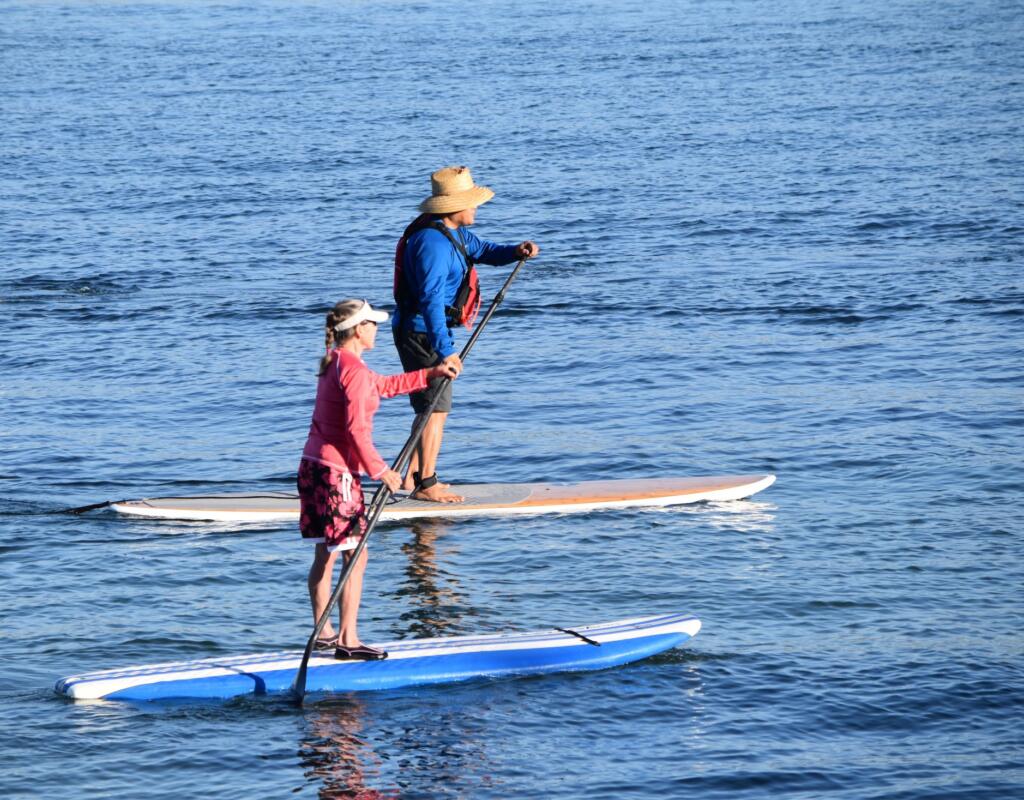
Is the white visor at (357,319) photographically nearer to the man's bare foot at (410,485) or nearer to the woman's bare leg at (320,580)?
the woman's bare leg at (320,580)


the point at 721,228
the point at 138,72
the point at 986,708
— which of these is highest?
the point at 138,72

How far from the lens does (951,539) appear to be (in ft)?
32.8

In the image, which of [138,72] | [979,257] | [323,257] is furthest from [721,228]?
[138,72]

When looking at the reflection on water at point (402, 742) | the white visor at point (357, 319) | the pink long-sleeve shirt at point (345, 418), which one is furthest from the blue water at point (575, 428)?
the white visor at point (357, 319)

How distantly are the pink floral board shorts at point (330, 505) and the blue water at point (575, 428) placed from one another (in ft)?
2.84

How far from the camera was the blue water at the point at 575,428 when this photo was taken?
7.23 meters

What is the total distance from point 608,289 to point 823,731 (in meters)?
11.4

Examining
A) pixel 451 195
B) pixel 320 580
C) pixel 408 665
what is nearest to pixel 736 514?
pixel 451 195

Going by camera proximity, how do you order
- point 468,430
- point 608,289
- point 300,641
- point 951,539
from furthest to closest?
point 608,289 → point 468,430 → point 951,539 → point 300,641

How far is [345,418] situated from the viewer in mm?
7230

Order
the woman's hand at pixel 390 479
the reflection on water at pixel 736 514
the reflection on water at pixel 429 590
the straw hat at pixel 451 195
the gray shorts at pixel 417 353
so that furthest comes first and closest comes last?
1. the reflection on water at pixel 736 514
2. the gray shorts at pixel 417 353
3. the straw hat at pixel 451 195
4. the reflection on water at pixel 429 590
5. the woman's hand at pixel 390 479

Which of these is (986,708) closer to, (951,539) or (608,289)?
(951,539)

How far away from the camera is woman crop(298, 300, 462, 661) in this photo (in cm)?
720

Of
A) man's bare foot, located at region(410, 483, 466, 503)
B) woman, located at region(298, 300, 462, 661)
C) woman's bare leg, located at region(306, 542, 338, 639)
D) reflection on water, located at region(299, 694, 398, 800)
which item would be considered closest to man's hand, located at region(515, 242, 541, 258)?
man's bare foot, located at region(410, 483, 466, 503)
